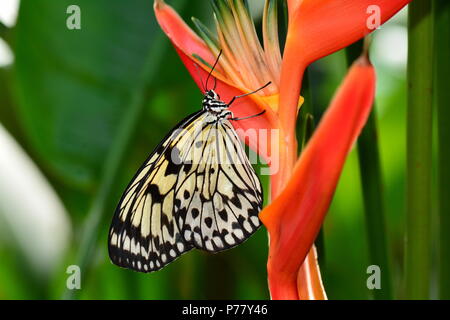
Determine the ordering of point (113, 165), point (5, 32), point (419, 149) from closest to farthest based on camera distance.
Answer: point (419, 149) → point (113, 165) → point (5, 32)

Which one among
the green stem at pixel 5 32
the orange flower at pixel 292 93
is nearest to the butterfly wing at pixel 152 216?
the orange flower at pixel 292 93

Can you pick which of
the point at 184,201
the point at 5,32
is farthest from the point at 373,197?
the point at 5,32

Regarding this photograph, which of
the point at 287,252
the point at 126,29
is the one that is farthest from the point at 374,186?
the point at 126,29

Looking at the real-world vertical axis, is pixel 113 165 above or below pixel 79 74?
below

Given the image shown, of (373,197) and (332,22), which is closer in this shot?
(332,22)

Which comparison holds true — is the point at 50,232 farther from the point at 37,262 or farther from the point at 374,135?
the point at 374,135

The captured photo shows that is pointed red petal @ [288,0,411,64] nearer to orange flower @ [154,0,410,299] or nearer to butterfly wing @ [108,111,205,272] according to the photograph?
orange flower @ [154,0,410,299]

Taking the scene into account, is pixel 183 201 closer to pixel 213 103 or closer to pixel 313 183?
pixel 213 103
